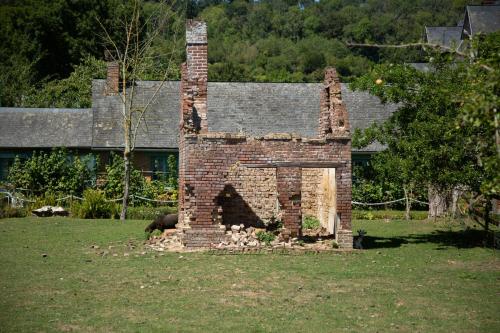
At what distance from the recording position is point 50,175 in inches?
1266

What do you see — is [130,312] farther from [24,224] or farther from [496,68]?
[24,224]

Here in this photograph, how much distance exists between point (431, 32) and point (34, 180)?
38.8 m

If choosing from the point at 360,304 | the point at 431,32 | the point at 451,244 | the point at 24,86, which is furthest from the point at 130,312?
the point at 431,32

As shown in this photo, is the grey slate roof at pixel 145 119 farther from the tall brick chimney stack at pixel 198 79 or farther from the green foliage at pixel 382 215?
the tall brick chimney stack at pixel 198 79

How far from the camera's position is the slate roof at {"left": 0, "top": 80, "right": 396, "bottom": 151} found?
1373 inches

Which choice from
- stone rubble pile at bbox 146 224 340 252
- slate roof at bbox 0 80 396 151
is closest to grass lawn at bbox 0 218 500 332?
stone rubble pile at bbox 146 224 340 252

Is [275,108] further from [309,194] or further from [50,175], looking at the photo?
[309,194]

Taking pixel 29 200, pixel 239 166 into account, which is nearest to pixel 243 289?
pixel 239 166

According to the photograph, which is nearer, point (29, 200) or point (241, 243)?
point (241, 243)

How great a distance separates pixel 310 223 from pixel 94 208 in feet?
29.9

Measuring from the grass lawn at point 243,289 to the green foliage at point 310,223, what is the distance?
11.0ft

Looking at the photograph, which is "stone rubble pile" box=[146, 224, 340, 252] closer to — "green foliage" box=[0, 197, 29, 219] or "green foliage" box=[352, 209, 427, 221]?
"green foliage" box=[0, 197, 29, 219]

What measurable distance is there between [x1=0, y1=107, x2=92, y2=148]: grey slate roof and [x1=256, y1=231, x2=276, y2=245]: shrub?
18144 mm

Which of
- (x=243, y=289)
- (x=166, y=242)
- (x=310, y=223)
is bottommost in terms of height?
(x=243, y=289)
